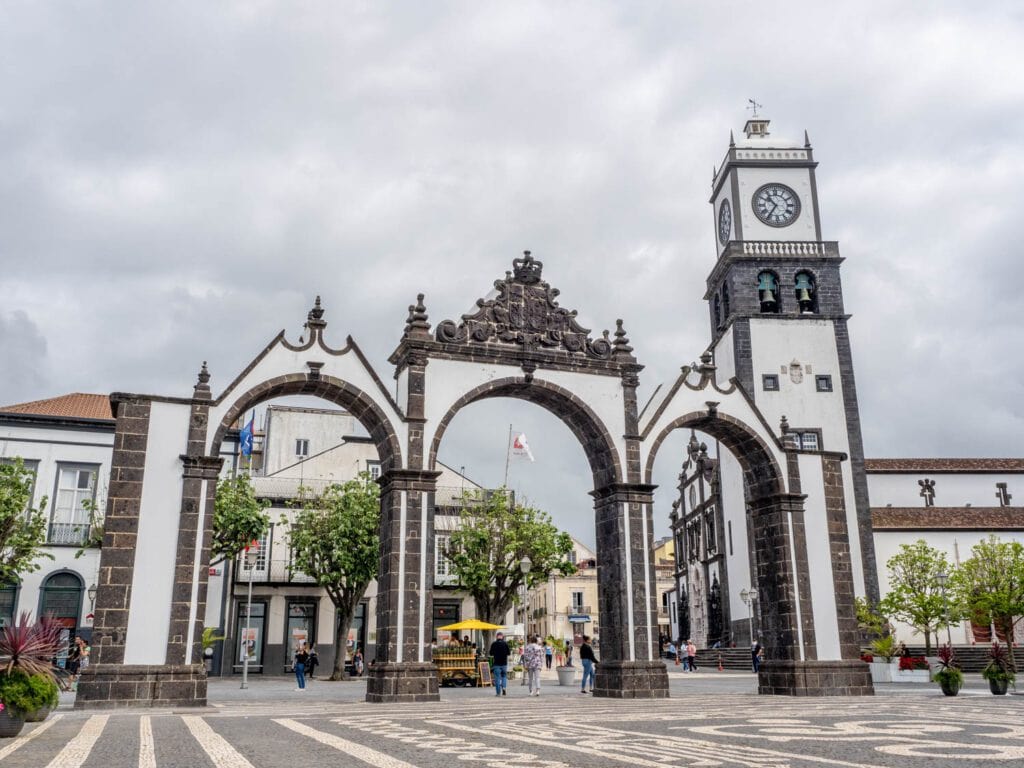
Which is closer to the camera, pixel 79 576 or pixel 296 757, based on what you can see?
pixel 296 757

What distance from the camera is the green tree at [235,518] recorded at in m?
29.2

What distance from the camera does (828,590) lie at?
20.4 metres

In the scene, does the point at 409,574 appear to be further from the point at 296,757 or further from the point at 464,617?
the point at 464,617

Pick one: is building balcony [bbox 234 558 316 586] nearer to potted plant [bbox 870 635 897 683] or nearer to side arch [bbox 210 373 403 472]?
side arch [bbox 210 373 403 472]

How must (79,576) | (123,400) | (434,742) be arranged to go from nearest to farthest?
(434,742) < (123,400) < (79,576)

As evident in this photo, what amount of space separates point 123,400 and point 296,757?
10753 millimetres

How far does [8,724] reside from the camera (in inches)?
387

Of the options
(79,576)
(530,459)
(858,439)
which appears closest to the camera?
(79,576)

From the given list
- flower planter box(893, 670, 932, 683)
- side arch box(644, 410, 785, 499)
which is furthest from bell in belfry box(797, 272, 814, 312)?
side arch box(644, 410, 785, 499)

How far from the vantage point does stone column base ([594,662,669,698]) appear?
60.4 ft

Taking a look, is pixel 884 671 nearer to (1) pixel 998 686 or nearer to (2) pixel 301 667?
(1) pixel 998 686

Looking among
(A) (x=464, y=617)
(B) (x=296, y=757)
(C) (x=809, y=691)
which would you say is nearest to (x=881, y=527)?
(A) (x=464, y=617)

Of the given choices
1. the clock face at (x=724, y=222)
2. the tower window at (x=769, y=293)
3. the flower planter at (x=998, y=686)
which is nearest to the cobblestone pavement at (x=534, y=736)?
the flower planter at (x=998, y=686)

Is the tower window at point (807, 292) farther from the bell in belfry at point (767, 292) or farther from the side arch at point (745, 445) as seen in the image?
the side arch at point (745, 445)
